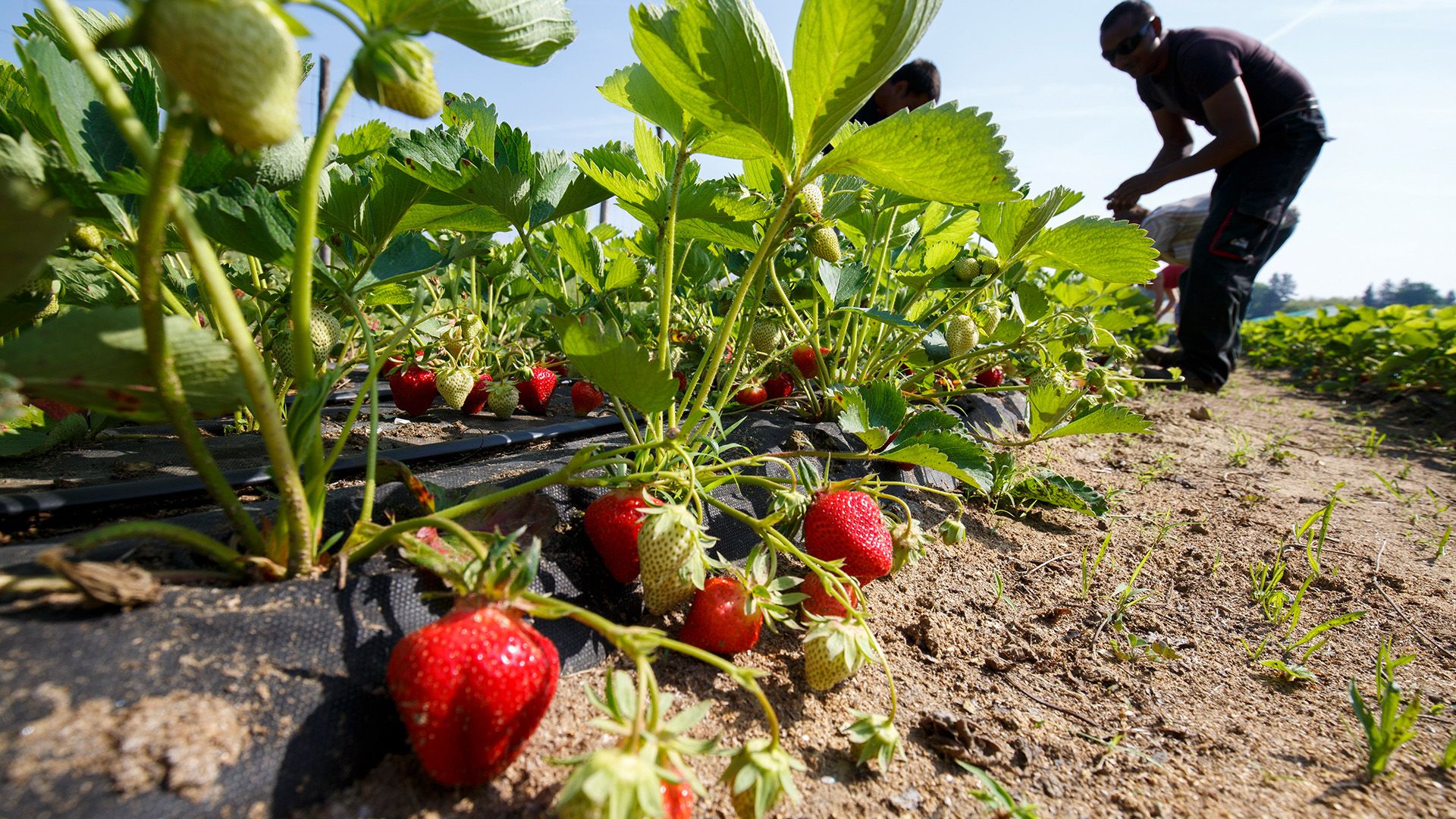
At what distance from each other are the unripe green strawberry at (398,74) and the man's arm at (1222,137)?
3.70 metres

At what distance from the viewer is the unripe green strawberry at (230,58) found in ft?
1.24

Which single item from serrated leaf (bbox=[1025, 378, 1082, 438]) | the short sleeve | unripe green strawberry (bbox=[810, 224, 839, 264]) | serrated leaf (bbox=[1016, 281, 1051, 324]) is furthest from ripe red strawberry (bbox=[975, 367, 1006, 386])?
the short sleeve

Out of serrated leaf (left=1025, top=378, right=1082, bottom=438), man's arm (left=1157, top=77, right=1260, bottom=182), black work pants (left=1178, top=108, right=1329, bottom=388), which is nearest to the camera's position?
serrated leaf (left=1025, top=378, right=1082, bottom=438)

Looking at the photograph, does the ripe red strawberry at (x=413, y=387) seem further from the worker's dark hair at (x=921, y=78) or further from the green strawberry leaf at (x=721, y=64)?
the worker's dark hair at (x=921, y=78)

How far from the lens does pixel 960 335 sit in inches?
67.1

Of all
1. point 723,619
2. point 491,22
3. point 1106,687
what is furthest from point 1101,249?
point 491,22

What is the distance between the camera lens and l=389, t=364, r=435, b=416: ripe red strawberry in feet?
5.54

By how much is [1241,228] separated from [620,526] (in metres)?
3.74

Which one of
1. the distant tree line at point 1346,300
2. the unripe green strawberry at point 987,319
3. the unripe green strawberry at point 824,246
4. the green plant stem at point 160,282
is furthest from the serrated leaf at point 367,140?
the distant tree line at point 1346,300

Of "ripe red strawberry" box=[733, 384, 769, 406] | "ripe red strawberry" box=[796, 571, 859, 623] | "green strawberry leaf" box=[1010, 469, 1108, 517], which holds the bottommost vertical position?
"green strawberry leaf" box=[1010, 469, 1108, 517]

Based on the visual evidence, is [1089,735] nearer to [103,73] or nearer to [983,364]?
[103,73]

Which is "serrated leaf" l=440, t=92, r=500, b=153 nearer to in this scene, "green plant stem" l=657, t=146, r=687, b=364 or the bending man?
"green plant stem" l=657, t=146, r=687, b=364

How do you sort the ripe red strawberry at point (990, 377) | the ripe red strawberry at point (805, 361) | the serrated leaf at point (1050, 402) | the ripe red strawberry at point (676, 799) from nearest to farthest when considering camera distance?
the ripe red strawberry at point (676, 799) → the serrated leaf at point (1050, 402) → the ripe red strawberry at point (805, 361) → the ripe red strawberry at point (990, 377)

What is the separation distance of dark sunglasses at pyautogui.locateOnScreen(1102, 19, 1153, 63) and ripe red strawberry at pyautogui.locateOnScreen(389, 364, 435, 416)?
12.4 feet
